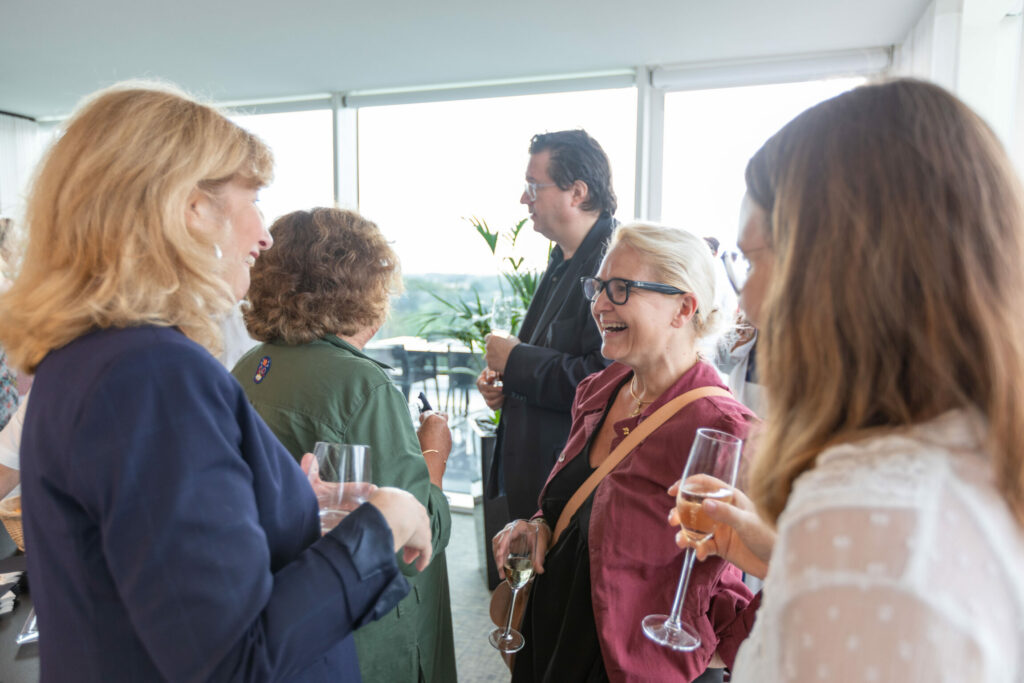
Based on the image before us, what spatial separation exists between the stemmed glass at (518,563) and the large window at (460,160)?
317 cm

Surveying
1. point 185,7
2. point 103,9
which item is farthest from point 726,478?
point 103,9

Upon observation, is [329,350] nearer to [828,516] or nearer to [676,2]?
[828,516]

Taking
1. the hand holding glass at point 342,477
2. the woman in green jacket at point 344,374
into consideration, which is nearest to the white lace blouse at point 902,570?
the hand holding glass at point 342,477

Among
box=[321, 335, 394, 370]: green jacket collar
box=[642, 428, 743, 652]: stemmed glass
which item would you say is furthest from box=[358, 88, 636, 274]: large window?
box=[642, 428, 743, 652]: stemmed glass

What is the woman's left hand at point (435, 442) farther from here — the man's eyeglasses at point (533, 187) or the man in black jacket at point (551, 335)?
the man's eyeglasses at point (533, 187)

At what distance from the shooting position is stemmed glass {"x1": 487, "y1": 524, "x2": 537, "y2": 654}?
153 cm

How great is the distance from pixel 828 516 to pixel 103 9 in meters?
4.30

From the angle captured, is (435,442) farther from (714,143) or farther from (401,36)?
A: (714,143)

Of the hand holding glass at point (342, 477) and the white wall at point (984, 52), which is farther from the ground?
Result: the white wall at point (984, 52)

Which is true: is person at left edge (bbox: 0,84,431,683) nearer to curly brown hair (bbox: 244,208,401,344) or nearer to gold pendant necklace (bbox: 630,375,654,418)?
curly brown hair (bbox: 244,208,401,344)

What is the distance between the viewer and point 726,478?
3.52ft

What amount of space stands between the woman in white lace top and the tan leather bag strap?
77cm

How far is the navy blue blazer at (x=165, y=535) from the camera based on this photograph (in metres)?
0.68

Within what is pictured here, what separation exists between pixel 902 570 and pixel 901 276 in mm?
260
